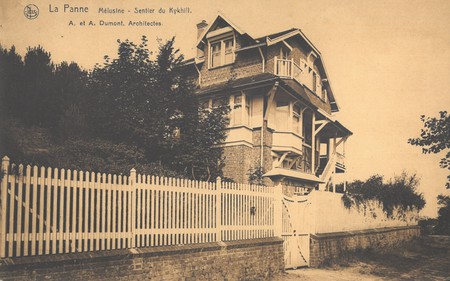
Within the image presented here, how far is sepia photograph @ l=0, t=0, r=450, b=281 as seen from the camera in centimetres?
643

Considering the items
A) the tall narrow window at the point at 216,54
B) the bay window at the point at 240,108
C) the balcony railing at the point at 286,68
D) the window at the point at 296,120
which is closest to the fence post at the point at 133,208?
the bay window at the point at 240,108

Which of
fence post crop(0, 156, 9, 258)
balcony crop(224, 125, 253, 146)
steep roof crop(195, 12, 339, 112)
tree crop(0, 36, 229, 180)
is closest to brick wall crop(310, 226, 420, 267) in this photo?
tree crop(0, 36, 229, 180)

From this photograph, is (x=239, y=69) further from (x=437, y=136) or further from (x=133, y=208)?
(x=133, y=208)

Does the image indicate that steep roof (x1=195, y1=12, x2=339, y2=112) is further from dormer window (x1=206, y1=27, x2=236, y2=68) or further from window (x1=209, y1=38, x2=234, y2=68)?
window (x1=209, y1=38, x2=234, y2=68)

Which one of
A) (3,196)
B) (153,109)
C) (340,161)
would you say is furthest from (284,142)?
(3,196)

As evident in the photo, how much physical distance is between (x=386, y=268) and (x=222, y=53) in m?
13.0

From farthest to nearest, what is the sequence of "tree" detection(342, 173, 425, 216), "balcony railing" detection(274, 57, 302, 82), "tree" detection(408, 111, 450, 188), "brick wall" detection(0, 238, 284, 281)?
1. "balcony railing" detection(274, 57, 302, 82)
2. "tree" detection(342, 173, 425, 216)
3. "tree" detection(408, 111, 450, 188)
4. "brick wall" detection(0, 238, 284, 281)

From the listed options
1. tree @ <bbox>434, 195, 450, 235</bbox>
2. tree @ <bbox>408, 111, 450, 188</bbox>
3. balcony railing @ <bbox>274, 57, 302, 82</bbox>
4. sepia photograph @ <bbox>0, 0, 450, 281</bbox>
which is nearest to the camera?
sepia photograph @ <bbox>0, 0, 450, 281</bbox>

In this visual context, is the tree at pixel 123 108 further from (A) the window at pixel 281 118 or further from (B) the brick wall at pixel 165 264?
(B) the brick wall at pixel 165 264

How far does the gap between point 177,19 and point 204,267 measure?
6472 mm

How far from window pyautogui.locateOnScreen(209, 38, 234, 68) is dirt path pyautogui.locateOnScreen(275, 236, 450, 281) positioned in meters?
11.4

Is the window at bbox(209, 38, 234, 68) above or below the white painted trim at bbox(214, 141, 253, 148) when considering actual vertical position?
above

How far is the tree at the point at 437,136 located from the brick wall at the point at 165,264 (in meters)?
4.92

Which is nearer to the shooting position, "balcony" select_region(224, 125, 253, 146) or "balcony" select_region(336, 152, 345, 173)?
"balcony" select_region(224, 125, 253, 146)
